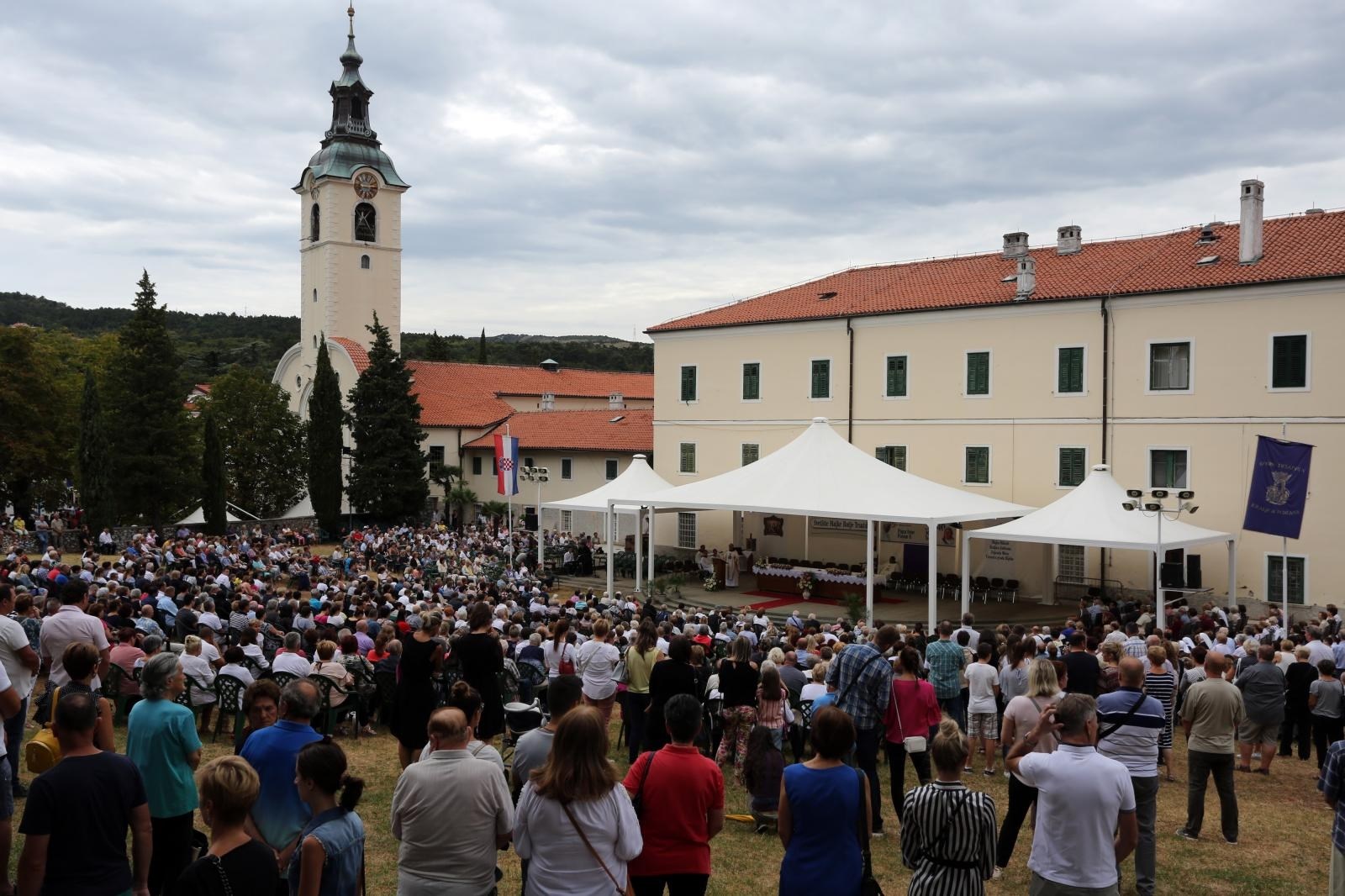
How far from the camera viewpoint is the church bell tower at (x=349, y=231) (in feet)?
162

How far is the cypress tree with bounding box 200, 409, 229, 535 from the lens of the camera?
3631 centimetres

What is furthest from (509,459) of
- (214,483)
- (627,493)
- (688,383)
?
(214,483)

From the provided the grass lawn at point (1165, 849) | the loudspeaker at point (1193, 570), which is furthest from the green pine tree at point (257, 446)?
the grass lawn at point (1165, 849)

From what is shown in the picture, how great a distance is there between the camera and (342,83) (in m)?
50.2

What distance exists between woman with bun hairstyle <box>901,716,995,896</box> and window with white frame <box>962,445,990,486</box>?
2355 centimetres

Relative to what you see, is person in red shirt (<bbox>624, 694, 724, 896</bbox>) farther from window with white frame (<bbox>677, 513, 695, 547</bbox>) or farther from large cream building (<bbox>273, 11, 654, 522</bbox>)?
large cream building (<bbox>273, 11, 654, 522</bbox>)

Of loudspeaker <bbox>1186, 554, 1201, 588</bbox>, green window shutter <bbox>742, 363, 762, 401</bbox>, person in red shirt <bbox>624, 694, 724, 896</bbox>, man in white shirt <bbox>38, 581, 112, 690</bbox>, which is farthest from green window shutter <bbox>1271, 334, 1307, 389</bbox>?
man in white shirt <bbox>38, 581, 112, 690</bbox>

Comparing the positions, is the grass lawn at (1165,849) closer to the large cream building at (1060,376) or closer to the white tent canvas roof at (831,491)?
the white tent canvas roof at (831,491)

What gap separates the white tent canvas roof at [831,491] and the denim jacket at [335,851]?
17090 millimetres

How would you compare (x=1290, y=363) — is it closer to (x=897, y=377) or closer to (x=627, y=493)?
(x=897, y=377)

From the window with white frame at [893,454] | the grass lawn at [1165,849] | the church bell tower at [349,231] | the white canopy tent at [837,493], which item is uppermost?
the church bell tower at [349,231]

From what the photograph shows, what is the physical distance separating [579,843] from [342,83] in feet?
171

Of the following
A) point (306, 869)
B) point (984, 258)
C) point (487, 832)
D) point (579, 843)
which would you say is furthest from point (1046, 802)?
point (984, 258)

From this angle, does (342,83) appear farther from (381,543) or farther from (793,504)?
(793,504)
